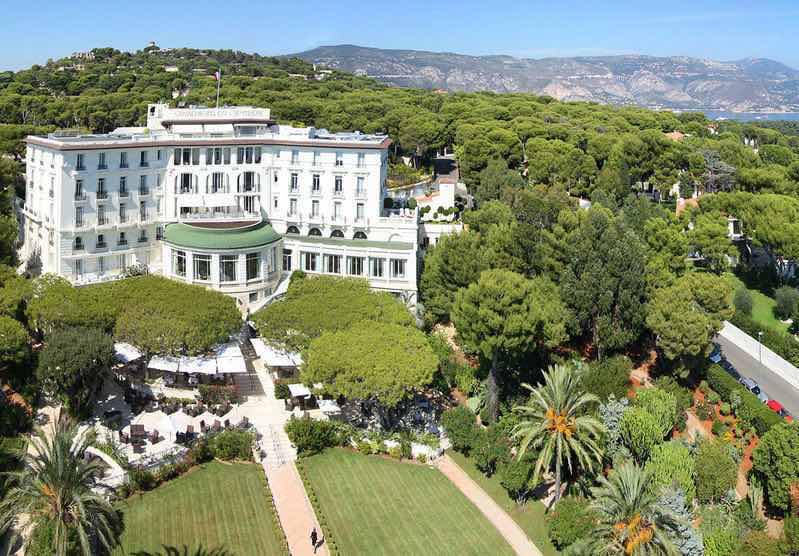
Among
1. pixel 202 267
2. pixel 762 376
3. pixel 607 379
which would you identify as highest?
pixel 202 267

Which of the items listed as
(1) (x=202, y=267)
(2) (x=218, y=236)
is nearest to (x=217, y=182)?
(2) (x=218, y=236)

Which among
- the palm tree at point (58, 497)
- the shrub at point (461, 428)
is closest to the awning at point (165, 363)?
the palm tree at point (58, 497)

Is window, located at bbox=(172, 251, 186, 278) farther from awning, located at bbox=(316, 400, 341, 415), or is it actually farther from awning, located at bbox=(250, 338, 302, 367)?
awning, located at bbox=(316, 400, 341, 415)

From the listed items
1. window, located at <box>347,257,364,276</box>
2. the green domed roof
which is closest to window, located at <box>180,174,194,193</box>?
the green domed roof

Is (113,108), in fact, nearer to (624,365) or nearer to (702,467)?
(624,365)

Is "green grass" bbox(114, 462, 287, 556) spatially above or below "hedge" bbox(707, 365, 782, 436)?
below

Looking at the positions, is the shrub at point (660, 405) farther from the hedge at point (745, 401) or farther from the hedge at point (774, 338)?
the hedge at point (774, 338)

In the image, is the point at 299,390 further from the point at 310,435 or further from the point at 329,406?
the point at 310,435
